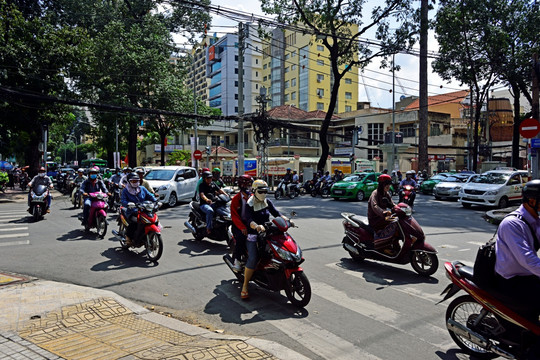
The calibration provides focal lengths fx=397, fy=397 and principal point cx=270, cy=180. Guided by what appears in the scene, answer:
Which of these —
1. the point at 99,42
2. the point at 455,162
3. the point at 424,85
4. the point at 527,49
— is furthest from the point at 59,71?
the point at 455,162

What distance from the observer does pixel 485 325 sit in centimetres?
360

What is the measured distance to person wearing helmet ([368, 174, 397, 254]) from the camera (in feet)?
21.6

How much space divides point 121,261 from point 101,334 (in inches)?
138

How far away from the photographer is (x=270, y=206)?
552cm

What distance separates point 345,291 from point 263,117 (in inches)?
742

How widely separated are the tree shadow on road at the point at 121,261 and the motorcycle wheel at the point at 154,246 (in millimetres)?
129

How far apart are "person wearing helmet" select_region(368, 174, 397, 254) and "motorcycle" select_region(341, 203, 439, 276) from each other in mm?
79

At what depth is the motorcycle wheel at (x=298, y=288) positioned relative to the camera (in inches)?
193

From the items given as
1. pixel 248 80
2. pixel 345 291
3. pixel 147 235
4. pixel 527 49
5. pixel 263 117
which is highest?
pixel 248 80

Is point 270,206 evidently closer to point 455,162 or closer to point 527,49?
point 527,49

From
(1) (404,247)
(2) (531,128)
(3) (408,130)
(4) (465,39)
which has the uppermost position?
(4) (465,39)

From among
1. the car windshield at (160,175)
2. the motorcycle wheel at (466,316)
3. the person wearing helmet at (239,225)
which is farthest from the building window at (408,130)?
the motorcycle wheel at (466,316)

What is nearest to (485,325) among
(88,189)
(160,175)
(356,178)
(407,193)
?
(407,193)

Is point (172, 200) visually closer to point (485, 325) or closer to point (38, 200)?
point (38, 200)
